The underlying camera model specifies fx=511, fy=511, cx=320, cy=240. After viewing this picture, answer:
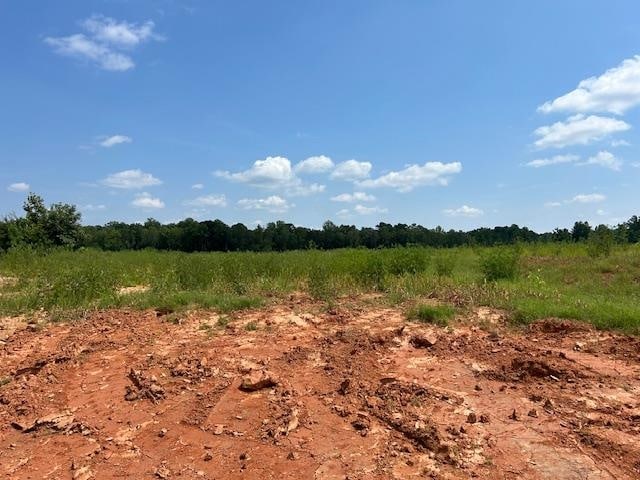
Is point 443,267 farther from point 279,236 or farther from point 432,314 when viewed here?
point 279,236

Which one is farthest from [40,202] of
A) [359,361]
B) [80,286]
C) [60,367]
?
[359,361]

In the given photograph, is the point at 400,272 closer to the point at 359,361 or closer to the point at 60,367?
the point at 359,361

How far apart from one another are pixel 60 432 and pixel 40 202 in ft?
84.8

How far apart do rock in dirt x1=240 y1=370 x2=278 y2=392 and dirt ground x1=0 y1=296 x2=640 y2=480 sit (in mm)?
12

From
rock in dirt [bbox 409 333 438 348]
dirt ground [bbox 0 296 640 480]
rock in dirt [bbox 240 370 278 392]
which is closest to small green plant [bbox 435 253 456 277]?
dirt ground [bbox 0 296 640 480]

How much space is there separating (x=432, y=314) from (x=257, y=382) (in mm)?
3072

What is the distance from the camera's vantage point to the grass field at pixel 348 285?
7598 mm

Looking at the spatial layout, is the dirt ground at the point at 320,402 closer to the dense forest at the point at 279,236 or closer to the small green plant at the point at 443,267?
the small green plant at the point at 443,267

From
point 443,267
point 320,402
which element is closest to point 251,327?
point 320,402

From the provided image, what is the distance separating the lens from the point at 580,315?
22.3ft

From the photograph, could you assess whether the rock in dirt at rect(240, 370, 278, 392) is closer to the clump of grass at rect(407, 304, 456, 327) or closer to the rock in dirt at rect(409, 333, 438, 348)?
the rock in dirt at rect(409, 333, 438, 348)

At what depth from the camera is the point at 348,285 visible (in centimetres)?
1003

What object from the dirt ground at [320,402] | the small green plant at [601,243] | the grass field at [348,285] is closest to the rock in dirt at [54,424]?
the dirt ground at [320,402]

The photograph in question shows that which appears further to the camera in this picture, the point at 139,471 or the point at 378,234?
the point at 378,234
